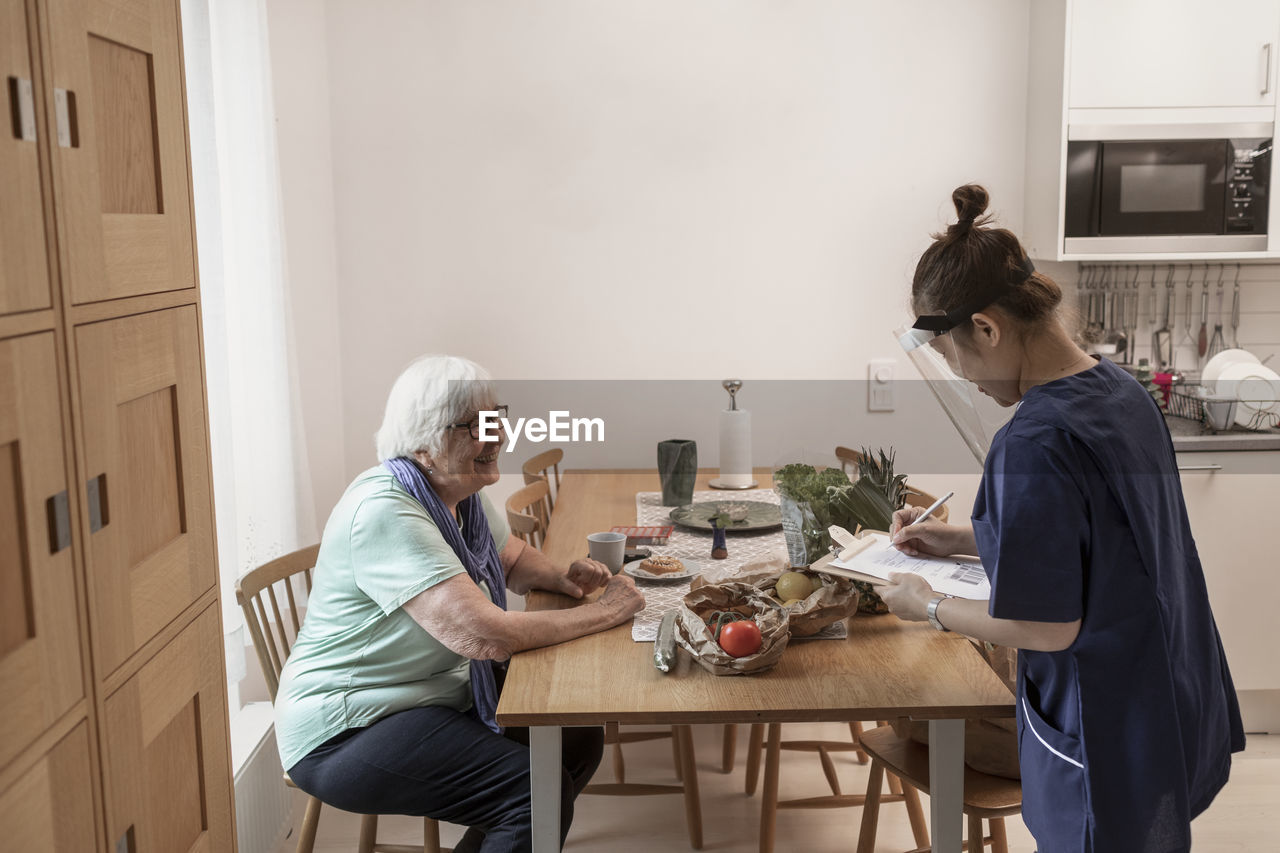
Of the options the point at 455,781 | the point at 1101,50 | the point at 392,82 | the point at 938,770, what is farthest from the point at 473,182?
the point at 938,770

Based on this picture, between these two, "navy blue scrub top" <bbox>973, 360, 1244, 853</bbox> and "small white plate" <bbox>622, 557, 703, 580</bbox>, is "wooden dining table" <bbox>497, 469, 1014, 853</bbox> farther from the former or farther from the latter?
"small white plate" <bbox>622, 557, 703, 580</bbox>

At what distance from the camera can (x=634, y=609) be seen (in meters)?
1.98

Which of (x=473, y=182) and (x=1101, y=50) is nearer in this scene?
(x=1101, y=50)

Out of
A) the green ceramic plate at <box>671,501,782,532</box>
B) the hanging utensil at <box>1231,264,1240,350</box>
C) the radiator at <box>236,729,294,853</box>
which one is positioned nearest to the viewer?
→ the radiator at <box>236,729,294,853</box>

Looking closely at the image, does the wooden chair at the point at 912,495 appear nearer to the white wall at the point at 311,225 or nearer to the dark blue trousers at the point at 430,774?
the dark blue trousers at the point at 430,774

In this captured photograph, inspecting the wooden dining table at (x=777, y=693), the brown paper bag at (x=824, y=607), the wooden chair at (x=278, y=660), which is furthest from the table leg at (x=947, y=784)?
the wooden chair at (x=278, y=660)

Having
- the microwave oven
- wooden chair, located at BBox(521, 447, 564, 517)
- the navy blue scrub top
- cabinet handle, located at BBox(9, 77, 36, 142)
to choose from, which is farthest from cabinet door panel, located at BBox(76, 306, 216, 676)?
the microwave oven

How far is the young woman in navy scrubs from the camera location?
1.38 metres

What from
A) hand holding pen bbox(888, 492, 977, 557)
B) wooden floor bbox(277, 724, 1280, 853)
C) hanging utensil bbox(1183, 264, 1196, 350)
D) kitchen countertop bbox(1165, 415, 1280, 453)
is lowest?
wooden floor bbox(277, 724, 1280, 853)

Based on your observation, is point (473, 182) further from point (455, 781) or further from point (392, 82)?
point (455, 781)

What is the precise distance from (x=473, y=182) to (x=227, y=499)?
4.75 ft

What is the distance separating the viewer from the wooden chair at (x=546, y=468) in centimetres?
318

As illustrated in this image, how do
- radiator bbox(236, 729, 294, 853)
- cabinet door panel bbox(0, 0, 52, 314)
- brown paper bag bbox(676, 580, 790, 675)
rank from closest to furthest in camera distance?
cabinet door panel bbox(0, 0, 52, 314), brown paper bag bbox(676, 580, 790, 675), radiator bbox(236, 729, 294, 853)

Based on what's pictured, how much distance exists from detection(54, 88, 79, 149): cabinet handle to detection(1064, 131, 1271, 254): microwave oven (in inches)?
110
